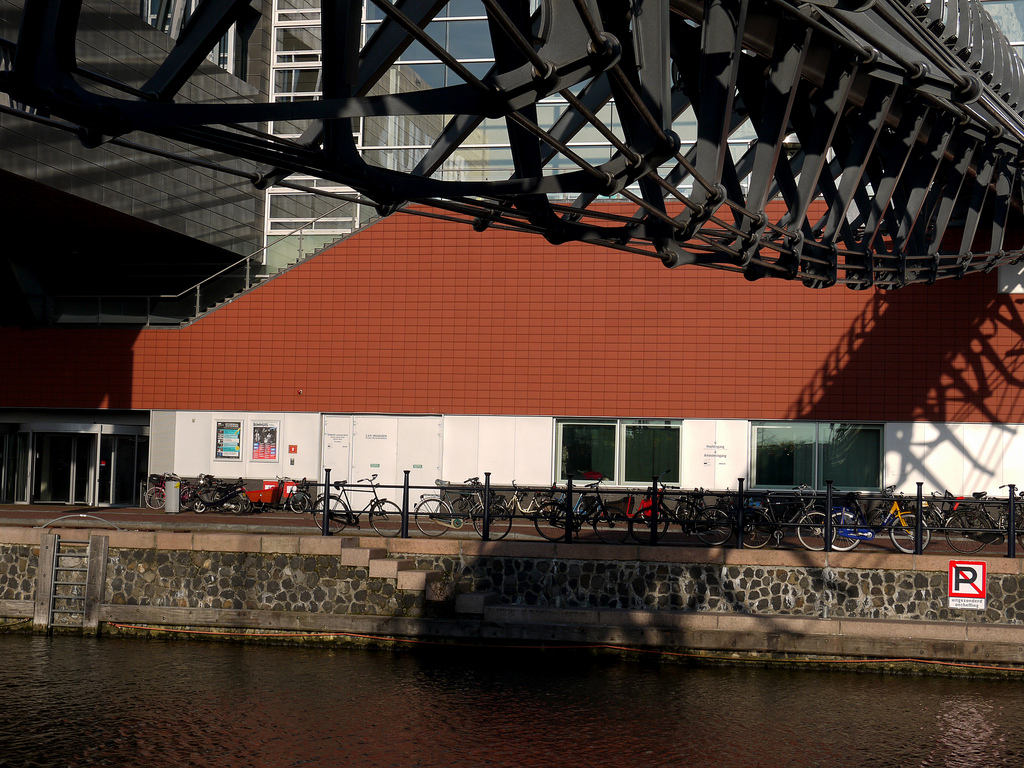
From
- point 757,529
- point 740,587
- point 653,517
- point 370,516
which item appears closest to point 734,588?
point 740,587

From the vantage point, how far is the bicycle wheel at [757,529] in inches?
673

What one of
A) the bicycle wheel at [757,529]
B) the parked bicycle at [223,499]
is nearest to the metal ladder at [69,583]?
the parked bicycle at [223,499]

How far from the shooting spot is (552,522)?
1800 cm

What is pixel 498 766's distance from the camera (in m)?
10.3

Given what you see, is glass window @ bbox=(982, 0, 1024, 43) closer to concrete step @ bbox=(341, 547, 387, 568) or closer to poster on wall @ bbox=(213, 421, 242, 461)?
concrete step @ bbox=(341, 547, 387, 568)

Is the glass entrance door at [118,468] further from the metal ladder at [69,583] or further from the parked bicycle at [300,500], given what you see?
the metal ladder at [69,583]

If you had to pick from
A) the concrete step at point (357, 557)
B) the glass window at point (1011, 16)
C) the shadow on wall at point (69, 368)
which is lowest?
the concrete step at point (357, 557)

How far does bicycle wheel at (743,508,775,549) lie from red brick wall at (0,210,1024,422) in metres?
5.92

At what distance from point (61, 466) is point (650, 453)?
14.4m

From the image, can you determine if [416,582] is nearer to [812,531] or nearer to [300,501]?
[812,531]

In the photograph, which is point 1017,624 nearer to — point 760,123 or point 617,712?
point 617,712

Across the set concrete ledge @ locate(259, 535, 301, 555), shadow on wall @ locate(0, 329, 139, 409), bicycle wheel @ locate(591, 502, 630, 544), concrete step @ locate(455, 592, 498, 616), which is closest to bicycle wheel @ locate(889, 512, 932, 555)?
bicycle wheel @ locate(591, 502, 630, 544)

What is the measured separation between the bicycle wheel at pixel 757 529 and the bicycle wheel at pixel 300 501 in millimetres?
9746

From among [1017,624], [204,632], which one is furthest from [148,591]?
[1017,624]
